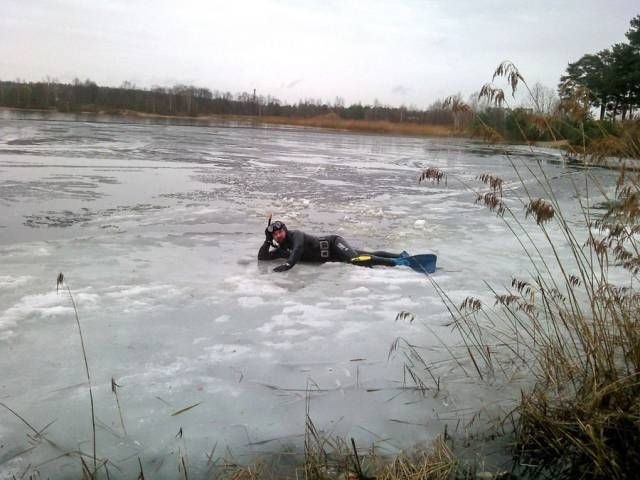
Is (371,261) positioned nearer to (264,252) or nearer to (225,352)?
(264,252)

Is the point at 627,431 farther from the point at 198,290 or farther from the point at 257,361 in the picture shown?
the point at 198,290

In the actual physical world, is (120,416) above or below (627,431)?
below

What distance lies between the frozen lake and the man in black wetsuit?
217mm

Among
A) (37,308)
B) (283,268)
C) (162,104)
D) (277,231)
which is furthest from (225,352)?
(162,104)

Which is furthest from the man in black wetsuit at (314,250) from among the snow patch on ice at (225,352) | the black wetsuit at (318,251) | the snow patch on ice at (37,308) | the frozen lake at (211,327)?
the snow patch on ice at (225,352)

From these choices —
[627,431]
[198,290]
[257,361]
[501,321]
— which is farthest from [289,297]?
[627,431]

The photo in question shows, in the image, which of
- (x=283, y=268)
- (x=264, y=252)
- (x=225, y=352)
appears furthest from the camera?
(x=264, y=252)

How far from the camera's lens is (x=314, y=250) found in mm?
7152

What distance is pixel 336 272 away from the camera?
662 centimetres

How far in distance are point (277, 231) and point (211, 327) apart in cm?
256

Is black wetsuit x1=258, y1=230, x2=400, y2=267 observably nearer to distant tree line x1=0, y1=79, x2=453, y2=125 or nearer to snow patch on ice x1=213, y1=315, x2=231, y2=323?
snow patch on ice x1=213, y1=315, x2=231, y2=323

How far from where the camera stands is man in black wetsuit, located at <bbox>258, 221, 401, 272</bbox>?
22.7ft

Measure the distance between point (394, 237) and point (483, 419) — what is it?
565cm

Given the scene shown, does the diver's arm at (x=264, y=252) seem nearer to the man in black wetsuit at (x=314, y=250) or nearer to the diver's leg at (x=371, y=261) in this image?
the man in black wetsuit at (x=314, y=250)
